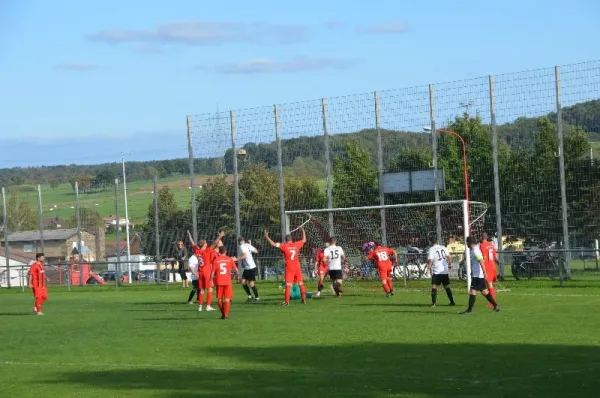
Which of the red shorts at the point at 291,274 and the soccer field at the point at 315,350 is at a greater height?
the red shorts at the point at 291,274

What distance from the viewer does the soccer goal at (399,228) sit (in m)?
40.5

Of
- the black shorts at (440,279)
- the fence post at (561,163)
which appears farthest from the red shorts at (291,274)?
the fence post at (561,163)

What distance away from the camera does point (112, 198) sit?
64.8 meters

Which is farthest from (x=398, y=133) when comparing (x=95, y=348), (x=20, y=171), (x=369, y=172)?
(x=20, y=171)

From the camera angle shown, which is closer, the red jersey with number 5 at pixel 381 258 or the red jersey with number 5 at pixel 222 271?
the red jersey with number 5 at pixel 222 271

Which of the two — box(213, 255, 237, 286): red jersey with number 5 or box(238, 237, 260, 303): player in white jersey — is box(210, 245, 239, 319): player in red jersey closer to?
box(213, 255, 237, 286): red jersey with number 5

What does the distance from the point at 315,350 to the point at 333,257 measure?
15.6 metres

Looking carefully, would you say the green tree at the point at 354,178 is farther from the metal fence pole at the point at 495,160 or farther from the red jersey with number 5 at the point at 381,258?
the red jersey with number 5 at the point at 381,258

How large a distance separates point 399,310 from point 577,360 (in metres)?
12.1

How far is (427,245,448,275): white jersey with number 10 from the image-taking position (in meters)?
30.4

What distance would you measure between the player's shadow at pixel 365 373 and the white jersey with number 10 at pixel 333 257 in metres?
14.9

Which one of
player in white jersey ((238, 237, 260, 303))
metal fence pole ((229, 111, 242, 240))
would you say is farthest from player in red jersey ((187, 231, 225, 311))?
metal fence pole ((229, 111, 242, 240))

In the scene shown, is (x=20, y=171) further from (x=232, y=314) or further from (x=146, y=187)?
(x=232, y=314)

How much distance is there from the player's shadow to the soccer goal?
2060 cm
